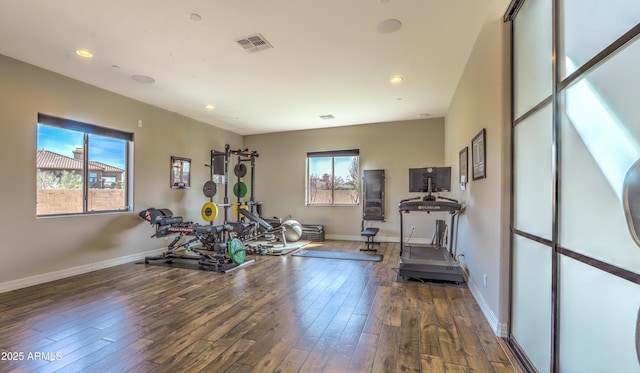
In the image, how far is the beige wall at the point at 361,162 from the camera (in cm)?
705

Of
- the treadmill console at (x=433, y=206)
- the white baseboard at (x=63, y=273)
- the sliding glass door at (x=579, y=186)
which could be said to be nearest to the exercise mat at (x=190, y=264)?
the white baseboard at (x=63, y=273)

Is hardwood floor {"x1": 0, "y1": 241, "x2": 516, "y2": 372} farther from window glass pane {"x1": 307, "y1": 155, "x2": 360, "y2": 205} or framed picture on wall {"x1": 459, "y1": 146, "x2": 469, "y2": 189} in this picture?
window glass pane {"x1": 307, "y1": 155, "x2": 360, "y2": 205}

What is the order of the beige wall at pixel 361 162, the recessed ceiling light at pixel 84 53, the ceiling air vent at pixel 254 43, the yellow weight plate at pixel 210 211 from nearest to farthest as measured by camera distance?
the ceiling air vent at pixel 254 43 → the recessed ceiling light at pixel 84 53 → the yellow weight plate at pixel 210 211 → the beige wall at pixel 361 162

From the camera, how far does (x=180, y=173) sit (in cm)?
627

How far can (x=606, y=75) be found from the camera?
125 cm

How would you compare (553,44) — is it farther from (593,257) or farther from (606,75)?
(593,257)

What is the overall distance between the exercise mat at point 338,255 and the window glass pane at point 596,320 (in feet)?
12.6

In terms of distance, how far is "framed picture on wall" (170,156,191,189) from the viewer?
607 centimetres

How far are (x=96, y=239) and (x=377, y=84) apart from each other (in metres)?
5.32

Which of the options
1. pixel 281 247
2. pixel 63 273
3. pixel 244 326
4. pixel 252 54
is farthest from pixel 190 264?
pixel 252 54

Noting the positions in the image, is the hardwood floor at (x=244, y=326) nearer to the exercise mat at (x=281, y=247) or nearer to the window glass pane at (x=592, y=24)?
the exercise mat at (x=281, y=247)

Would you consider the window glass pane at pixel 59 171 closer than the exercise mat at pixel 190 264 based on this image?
Yes

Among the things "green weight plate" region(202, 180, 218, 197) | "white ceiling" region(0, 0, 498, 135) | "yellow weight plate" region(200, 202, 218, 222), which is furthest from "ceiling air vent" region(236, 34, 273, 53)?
"green weight plate" region(202, 180, 218, 197)

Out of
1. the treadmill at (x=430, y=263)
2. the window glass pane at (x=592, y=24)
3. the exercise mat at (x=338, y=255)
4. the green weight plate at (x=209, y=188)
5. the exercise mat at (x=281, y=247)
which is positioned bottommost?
the exercise mat at (x=281, y=247)
